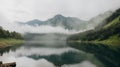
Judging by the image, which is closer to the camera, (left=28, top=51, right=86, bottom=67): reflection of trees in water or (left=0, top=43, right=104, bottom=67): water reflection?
(left=0, top=43, right=104, bottom=67): water reflection

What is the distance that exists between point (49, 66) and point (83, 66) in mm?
11457

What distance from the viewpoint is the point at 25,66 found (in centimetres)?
7119

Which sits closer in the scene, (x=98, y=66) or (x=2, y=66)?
(x=2, y=66)

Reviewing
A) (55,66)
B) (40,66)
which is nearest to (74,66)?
(55,66)

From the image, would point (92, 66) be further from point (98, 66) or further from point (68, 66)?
point (68, 66)

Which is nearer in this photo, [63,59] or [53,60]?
[53,60]

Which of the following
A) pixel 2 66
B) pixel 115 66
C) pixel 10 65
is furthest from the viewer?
pixel 115 66

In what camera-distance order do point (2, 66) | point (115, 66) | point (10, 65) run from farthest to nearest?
point (115, 66) < point (10, 65) < point (2, 66)

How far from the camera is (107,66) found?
2803 inches

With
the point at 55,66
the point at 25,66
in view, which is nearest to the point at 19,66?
the point at 25,66

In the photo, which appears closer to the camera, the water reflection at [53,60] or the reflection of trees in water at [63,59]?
the water reflection at [53,60]

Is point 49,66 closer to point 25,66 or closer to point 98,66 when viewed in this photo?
point 25,66

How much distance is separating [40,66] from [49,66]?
10.1ft

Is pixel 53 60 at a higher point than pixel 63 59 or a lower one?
higher
